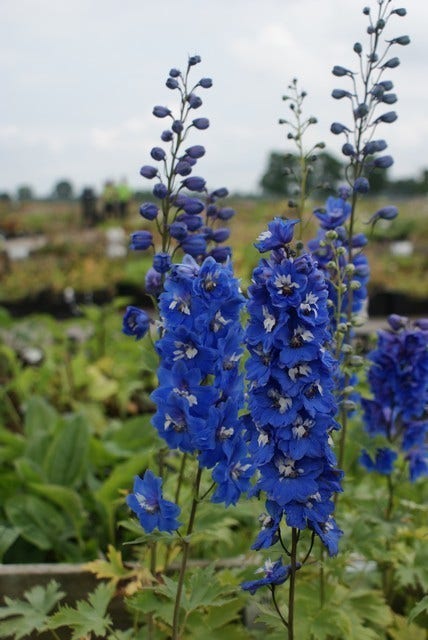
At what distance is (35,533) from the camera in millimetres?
3416

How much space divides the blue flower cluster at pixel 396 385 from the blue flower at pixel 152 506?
97 cm

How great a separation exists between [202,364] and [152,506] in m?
0.40

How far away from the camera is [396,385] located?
268cm

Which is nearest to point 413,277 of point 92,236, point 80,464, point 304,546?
point 92,236

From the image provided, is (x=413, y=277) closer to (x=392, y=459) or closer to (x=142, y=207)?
(x=392, y=459)

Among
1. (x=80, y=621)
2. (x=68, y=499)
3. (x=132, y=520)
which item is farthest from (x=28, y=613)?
(x=68, y=499)

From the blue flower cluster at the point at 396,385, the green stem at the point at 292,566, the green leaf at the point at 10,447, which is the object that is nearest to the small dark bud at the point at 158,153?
the blue flower cluster at the point at 396,385

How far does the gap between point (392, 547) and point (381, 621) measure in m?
0.36

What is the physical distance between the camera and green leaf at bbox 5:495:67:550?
11.1ft

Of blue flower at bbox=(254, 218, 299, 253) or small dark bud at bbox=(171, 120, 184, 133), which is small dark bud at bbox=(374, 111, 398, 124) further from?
blue flower at bbox=(254, 218, 299, 253)

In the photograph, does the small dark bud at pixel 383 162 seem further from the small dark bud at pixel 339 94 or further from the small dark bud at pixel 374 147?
the small dark bud at pixel 339 94

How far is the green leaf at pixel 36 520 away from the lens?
3.39 m

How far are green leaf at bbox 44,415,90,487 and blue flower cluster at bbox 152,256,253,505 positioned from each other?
1841mm

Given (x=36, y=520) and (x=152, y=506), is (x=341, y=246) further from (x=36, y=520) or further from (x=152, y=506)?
(x=36, y=520)
